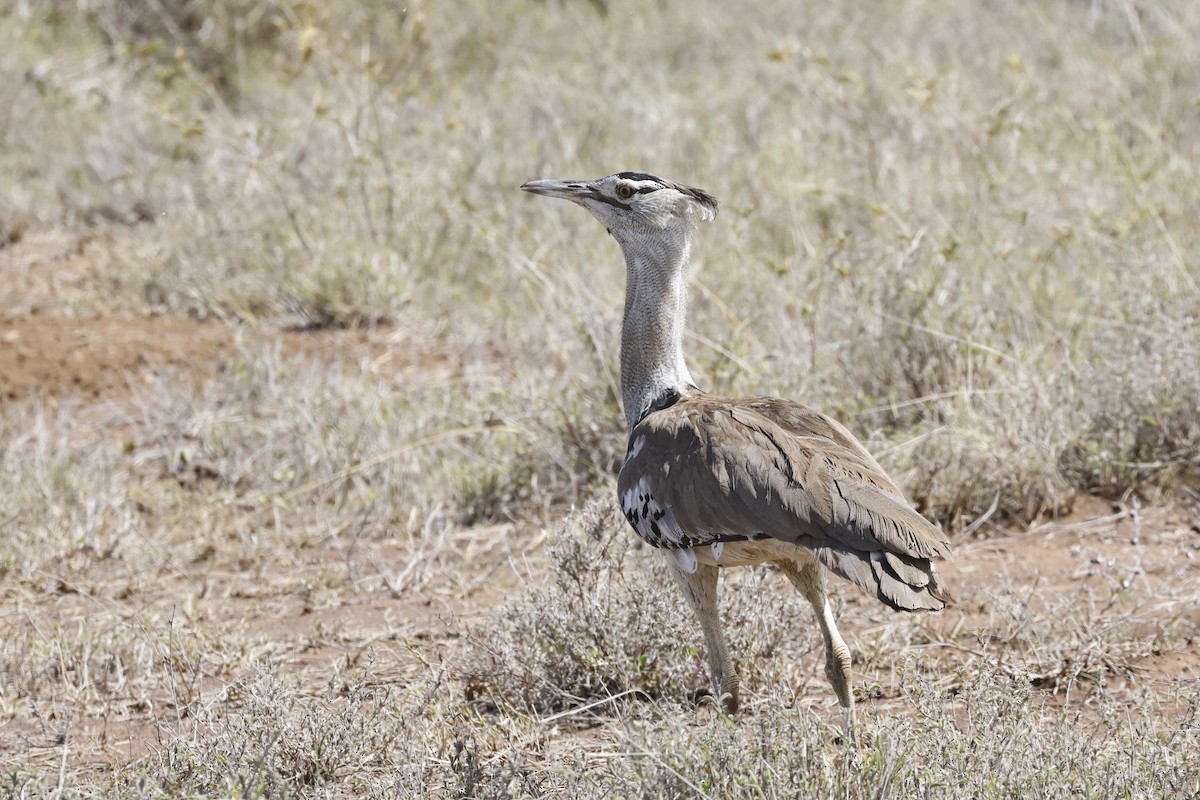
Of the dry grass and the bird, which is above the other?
the bird

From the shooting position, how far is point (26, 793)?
2.86 m

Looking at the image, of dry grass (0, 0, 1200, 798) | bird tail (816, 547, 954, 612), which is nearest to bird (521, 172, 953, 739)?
bird tail (816, 547, 954, 612)

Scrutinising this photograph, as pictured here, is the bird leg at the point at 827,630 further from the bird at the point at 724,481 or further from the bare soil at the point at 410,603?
the bare soil at the point at 410,603

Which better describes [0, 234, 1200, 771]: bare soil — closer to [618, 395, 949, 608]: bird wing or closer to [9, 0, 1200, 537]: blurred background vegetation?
[9, 0, 1200, 537]: blurred background vegetation

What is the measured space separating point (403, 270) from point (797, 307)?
80.5 inches

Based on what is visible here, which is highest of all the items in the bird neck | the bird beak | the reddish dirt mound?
the bird beak

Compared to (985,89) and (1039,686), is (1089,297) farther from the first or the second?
(985,89)

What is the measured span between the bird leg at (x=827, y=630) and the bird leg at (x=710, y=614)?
181 millimetres

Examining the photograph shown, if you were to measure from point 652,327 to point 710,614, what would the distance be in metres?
0.75

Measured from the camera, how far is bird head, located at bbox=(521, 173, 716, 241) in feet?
11.7

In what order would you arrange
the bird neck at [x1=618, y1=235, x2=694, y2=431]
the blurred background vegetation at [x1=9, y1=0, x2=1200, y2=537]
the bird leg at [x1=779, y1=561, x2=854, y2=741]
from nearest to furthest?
the bird leg at [x1=779, y1=561, x2=854, y2=741] < the bird neck at [x1=618, y1=235, x2=694, y2=431] < the blurred background vegetation at [x1=9, y1=0, x2=1200, y2=537]

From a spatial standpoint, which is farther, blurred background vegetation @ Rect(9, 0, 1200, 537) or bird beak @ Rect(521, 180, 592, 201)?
blurred background vegetation @ Rect(9, 0, 1200, 537)

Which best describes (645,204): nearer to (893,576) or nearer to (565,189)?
(565,189)

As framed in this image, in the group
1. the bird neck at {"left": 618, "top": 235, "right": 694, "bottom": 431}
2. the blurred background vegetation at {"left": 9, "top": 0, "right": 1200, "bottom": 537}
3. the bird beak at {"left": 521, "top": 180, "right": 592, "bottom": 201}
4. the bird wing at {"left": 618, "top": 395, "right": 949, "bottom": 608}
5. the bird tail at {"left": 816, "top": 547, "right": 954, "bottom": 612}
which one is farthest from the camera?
the blurred background vegetation at {"left": 9, "top": 0, "right": 1200, "bottom": 537}
